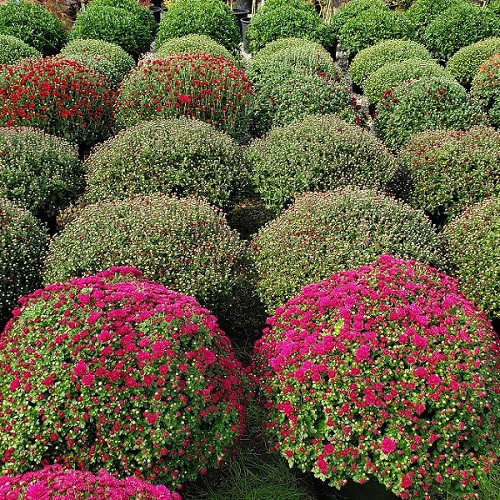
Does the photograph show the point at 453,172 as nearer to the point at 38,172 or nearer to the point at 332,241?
the point at 332,241

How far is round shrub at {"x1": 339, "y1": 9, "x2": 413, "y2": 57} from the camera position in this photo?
1041 centimetres

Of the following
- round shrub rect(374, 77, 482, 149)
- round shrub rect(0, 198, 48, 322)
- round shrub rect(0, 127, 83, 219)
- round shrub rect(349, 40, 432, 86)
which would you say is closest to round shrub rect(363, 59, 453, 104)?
Result: round shrub rect(349, 40, 432, 86)

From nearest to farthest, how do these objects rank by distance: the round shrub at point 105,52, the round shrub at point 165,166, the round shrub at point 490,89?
1. the round shrub at point 165,166
2. the round shrub at point 490,89
3. the round shrub at point 105,52

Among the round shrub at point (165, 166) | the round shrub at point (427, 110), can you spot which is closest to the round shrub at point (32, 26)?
the round shrub at point (165, 166)

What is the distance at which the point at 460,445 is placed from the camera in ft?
9.73

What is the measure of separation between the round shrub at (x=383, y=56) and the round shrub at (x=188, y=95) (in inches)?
127

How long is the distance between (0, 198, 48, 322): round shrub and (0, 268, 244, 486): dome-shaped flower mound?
92 centimetres

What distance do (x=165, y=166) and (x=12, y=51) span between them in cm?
497

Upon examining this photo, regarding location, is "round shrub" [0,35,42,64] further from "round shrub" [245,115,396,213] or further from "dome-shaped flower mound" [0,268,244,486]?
"dome-shaped flower mound" [0,268,244,486]

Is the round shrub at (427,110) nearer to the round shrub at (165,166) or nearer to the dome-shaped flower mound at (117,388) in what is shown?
the round shrub at (165,166)

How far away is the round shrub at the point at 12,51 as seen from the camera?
27.7ft

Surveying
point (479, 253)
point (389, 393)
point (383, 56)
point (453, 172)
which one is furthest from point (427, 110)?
point (389, 393)

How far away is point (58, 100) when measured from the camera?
6.26m

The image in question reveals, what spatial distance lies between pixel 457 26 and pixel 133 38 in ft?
18.8
